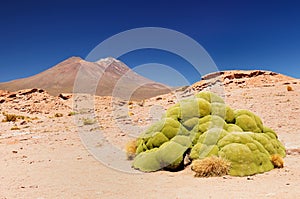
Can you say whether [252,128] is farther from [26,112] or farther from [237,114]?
[26,112]

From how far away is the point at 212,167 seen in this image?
296 inches

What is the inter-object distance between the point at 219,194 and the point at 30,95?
3062cm

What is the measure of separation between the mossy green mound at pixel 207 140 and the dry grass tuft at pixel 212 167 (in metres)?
0.17

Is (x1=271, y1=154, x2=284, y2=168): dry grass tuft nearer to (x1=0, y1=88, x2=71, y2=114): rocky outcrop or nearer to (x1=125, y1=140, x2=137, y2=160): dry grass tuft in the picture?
(x1=125, y1=140, x2=137, y2=160): dry grass tuft

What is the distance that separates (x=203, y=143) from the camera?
27.7 ft

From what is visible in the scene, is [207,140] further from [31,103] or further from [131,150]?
[31,103]

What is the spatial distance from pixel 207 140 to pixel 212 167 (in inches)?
42.1

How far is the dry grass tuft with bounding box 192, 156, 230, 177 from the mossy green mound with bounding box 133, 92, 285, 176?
0.17 meters

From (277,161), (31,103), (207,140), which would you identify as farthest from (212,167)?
(31,103)

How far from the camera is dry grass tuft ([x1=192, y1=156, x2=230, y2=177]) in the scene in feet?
24.4

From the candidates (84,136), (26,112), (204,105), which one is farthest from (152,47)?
(26,112)

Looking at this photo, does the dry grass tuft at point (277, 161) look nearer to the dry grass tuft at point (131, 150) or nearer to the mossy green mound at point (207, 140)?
the mossy green mound at point (207, 140)

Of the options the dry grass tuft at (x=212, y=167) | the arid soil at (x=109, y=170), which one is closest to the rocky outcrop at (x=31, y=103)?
the arid soil at (x=109, y=170)

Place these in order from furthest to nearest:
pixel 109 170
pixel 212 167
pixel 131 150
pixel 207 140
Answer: pixel 131 150 → pixel 109 170 → pixel 207 140 → pixel 212 167
